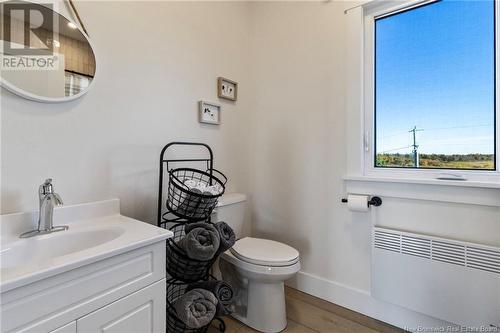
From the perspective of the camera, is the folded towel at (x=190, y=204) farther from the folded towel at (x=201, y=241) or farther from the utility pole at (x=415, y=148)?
the utility pole at (x=415, y=148)

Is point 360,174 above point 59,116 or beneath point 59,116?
beneath

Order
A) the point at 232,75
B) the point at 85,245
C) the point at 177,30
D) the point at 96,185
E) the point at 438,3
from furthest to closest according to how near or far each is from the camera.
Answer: the point at 232,75 < the point at 177,30 < the point at 438,3 < the point at 96,185 < the point at 85,245

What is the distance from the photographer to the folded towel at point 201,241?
1.13m

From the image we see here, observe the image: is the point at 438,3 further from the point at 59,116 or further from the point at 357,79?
the point at 59,116

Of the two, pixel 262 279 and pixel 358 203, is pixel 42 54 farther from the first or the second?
pixel 358 203

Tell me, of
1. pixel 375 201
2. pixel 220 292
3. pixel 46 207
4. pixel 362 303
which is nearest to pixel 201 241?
pixel 220 292

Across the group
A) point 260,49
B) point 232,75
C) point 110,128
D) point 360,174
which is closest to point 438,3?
point 360,174

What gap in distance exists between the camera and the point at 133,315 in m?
0.92

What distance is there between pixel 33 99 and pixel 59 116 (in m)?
0.11

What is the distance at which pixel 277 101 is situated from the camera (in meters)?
2.04

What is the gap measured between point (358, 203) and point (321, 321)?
0.79 m

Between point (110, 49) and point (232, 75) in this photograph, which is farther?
point (232, 75)

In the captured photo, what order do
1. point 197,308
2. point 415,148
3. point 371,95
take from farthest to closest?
point 371,95
point 415,148
point 197,308

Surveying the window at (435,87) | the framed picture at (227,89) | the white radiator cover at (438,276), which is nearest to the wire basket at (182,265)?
the white radiator cover at (438,276)
